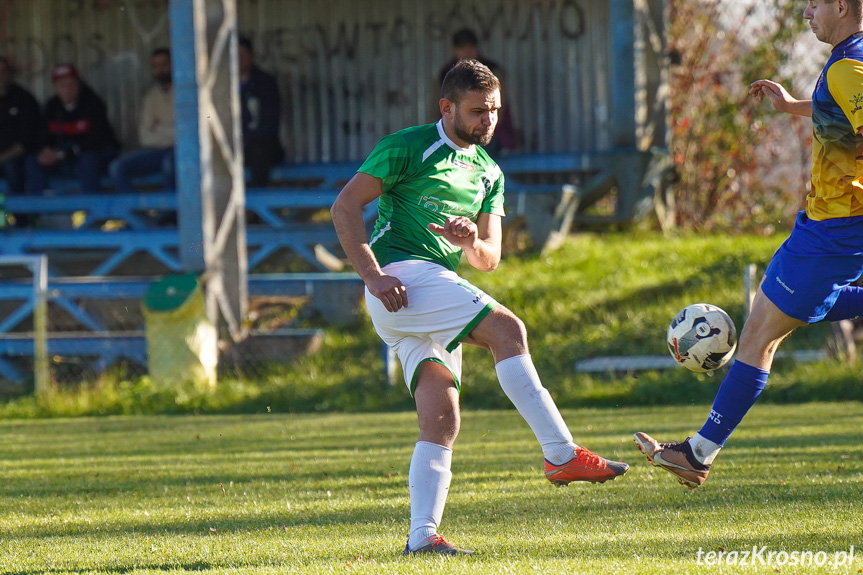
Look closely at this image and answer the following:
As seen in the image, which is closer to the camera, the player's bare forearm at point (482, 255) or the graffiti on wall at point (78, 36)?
the player's bare forearm at point (482, 255)

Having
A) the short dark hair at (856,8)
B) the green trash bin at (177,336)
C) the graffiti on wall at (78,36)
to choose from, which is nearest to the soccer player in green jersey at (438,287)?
the short dark hair at (856,8)

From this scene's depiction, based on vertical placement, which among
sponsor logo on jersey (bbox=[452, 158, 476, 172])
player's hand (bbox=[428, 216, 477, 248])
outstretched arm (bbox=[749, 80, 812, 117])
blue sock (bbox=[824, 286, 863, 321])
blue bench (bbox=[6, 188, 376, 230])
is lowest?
blue bench (bbox=[6, 188, 376, 230])

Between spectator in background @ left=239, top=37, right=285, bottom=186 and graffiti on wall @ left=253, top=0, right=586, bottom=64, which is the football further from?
graffiti on wall @ left=253, top=0, right=586, bottom=64

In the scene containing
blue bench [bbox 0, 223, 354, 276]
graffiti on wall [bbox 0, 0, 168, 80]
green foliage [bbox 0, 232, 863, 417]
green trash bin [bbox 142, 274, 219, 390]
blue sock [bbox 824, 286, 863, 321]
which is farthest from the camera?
graffiti on wall [bbox 0, 0, 168, 80]

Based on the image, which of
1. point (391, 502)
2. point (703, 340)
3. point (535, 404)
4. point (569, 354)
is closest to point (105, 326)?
point (569, 354)

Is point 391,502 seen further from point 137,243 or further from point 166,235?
point 137,243

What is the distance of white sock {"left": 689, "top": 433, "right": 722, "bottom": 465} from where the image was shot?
5.19 metres

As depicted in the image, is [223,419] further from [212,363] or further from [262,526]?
[262,526]

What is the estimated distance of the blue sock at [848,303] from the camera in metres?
5.14

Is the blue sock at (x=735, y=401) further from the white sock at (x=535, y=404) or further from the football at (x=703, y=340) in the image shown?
the white sock at (x=535, y=404)

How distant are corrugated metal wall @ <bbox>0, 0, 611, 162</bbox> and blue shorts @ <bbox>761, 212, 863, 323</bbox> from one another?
1131 cm

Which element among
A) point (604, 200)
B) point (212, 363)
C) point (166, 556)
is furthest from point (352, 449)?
point (604, 200)

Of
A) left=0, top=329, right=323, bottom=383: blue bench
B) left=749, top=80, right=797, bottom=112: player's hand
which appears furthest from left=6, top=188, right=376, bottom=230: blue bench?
left=749, top=80, right=797, bottom=112: player's hand

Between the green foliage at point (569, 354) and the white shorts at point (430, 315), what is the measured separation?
18.4ft
